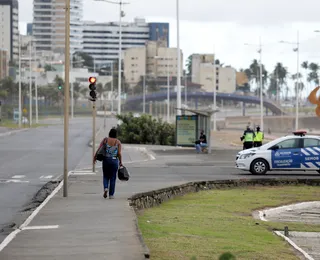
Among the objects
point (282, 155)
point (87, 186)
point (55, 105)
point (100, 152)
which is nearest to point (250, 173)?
point (282, 155)

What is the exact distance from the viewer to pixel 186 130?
53.4 meters

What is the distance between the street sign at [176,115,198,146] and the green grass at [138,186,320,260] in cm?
2471

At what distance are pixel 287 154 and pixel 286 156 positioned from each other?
0.26 feet

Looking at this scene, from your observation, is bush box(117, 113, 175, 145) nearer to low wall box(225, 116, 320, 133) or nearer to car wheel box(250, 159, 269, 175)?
car wheel box(250, 159, 269, 175)

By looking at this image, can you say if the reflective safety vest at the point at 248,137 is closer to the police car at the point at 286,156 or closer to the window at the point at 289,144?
the police car at the point at 286,156

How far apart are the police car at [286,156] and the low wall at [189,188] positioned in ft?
6.20

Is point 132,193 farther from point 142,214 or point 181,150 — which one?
point 181,150

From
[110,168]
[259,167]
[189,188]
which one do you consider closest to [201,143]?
[259,167]

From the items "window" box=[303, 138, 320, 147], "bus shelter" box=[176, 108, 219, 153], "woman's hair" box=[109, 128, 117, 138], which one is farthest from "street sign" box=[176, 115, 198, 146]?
"woman's hair" box=[109, 128, 117, 138]

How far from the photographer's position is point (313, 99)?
35.6 meters

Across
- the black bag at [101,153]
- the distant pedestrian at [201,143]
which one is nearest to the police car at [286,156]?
the black bag at [101,153]

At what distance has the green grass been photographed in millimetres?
14500

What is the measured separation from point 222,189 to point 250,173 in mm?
5312

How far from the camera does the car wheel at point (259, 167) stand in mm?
32562
